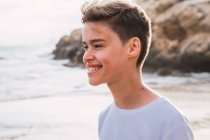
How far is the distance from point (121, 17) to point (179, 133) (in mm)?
503

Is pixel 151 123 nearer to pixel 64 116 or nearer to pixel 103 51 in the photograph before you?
pixel 103 51

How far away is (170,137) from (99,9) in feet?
1.83

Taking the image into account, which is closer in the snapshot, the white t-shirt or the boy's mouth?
the white t-shirt

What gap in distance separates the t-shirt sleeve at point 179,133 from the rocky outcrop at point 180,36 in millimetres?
18218

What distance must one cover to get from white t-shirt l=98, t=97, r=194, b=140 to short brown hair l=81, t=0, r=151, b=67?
0.29m

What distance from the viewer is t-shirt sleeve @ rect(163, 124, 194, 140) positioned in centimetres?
174

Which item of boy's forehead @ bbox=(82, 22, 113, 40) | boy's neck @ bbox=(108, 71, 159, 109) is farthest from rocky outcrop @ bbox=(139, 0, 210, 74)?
boy's forehead @ bbox=(82, 22, 113, 40)

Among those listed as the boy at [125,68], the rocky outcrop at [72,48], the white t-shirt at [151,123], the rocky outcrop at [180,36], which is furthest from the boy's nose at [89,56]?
the rocky outcrop at [72,48]

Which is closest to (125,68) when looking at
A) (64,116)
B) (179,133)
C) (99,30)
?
(99,30)

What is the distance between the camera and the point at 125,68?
1.95m

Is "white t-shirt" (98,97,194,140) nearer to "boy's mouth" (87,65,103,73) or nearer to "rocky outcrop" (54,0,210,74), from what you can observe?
"boy's mouth" (87,65,103,73)

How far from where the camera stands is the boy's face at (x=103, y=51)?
1.89 metres

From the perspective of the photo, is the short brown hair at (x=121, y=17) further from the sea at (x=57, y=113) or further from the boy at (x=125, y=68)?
the sea at (x=57, y=113)

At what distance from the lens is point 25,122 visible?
330 inches
